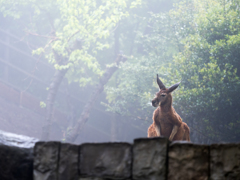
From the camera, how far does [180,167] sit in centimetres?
199

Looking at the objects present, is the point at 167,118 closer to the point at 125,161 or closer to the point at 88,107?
the point at 125,161

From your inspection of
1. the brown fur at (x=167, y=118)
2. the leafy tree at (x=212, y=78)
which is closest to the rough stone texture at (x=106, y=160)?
the brown fur at (x=167, y=118)

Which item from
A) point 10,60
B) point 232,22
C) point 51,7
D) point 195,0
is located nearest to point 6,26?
point 10,60

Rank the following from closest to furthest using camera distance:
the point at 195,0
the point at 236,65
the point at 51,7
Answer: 1. the point at 236,65
2. the point at 195,0
3. the point at 51,7

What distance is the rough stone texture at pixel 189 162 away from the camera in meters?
1.96

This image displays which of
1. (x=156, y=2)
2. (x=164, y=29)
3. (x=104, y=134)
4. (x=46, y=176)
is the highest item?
(x=156, y=2)

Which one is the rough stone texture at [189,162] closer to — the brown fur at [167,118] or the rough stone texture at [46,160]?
the rough stone texture at [46,160]

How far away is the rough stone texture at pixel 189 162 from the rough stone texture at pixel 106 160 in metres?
0.36

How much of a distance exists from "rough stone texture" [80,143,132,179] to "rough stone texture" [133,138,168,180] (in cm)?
7

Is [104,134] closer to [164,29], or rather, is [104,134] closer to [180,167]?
[164,29]

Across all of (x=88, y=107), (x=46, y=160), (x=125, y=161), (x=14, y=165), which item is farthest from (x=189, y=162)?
(x=88, y=107)

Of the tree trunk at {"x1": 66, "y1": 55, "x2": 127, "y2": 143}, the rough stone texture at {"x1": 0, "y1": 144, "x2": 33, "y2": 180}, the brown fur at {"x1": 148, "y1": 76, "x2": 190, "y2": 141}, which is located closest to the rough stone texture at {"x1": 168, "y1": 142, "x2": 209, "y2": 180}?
the rough stone texture at {"x1": 0, "y1": 144, "x2": 33, "y2": 180}

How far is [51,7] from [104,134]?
960 centimetres

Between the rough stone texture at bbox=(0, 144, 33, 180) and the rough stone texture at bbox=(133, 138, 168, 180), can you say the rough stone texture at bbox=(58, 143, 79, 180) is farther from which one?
the rough stone texture at bbox=(133, 138, 168, 180)
